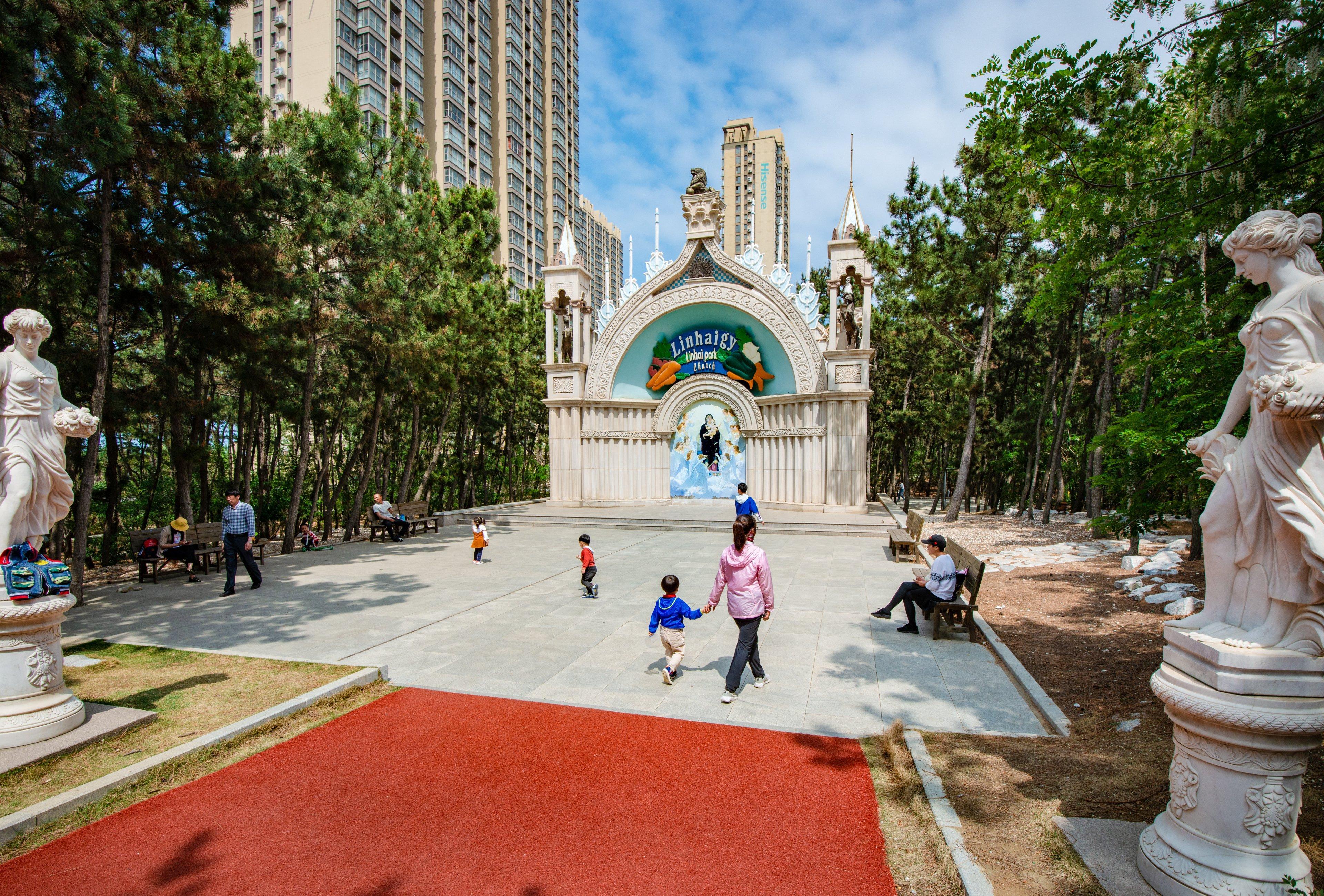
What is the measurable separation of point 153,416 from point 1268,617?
20.4 metres

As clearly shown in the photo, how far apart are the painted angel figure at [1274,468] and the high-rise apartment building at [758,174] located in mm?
98461

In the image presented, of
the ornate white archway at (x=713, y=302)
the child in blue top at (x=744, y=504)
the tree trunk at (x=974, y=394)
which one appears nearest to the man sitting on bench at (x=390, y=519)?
the ornate white archway at (x=713, y=302)

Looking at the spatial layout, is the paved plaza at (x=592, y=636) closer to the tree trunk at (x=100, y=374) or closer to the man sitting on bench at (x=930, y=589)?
the man sitting on bench at (x=930, y=589)

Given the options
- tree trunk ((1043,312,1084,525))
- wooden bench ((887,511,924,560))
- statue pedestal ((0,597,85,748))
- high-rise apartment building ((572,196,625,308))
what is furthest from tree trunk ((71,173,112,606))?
high-rise apartment building ((572,196,625,308))

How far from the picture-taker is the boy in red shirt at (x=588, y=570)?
10016mm

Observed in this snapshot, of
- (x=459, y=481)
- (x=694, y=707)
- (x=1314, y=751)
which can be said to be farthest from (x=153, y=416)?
(x=1314, y=751)

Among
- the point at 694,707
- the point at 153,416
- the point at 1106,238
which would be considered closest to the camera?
the point at 694,707

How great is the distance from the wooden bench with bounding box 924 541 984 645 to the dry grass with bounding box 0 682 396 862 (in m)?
6.35

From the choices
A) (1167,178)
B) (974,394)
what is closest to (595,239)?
(974,394)

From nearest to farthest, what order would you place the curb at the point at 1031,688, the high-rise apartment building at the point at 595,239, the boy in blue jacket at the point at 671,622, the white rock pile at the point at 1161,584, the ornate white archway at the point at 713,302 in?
the curb at the point at 1031,688 → the boy in blue jacket at the point at 671,622 → the white rock pile at the point at 1161,584 → the ornate white archway at the point at 713,302 → the high-rise apartment building at the point at 595,239

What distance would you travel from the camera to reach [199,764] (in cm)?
489

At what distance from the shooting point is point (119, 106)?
9.05 meters

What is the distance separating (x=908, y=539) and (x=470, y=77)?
Result: 5663 centimetres

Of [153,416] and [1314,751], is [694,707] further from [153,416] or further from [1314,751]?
[153,416]
